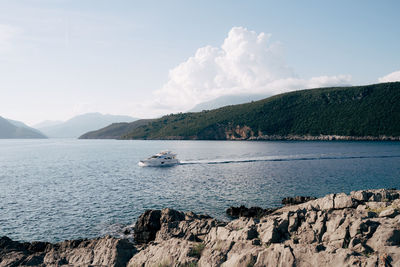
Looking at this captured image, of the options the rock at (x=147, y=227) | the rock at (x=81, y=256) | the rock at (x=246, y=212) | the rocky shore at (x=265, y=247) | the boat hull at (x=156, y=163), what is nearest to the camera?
the rocky shore at (x=265, y=247)

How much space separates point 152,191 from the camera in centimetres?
4806

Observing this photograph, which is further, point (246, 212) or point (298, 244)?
point (246, 212)

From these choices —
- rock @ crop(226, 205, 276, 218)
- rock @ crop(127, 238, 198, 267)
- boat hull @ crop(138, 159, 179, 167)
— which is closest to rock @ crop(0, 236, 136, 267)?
rock @ crop(127, 238, 198, 267)

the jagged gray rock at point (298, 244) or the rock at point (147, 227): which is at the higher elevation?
the jagged gray rock at point (298, 244)

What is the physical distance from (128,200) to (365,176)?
167ft

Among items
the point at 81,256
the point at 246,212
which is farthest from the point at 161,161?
the point at 81,256

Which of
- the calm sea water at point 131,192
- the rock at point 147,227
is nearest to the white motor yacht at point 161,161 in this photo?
the calm sea water at point 131,192

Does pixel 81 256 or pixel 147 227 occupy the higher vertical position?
pixel 81 256

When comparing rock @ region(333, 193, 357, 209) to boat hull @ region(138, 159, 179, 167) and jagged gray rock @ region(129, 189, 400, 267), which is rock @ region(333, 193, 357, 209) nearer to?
jagged gray rock @ region(129, 189, 400, 267)

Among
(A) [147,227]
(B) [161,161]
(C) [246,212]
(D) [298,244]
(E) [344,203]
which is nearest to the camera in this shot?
(D) [298,244]

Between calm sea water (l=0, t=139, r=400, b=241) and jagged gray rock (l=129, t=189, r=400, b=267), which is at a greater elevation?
jagged gray rock (l=129, t=189, r=400, b=267)

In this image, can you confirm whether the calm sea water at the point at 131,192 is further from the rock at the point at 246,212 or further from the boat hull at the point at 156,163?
the boat hull at the point at 156,163

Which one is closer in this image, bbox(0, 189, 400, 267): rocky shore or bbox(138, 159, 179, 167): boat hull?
bbox(0, 189, 400, 267): rocky shore

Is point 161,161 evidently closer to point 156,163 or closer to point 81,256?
point 156,163
